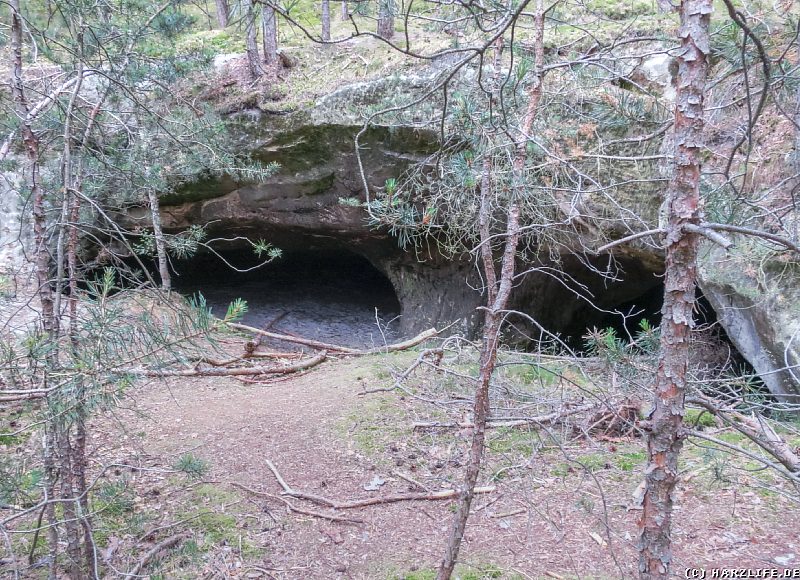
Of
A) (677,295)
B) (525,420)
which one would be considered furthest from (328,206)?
(677,295)

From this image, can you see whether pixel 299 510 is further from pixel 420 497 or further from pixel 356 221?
pixel 356 221

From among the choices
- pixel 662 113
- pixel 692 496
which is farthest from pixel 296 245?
pixel 692 496

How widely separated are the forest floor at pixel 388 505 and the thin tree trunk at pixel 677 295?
0.52m

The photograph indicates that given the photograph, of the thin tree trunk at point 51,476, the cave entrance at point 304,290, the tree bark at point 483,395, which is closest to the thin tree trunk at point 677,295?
the tree bark at point 483,395

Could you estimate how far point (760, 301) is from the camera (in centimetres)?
456

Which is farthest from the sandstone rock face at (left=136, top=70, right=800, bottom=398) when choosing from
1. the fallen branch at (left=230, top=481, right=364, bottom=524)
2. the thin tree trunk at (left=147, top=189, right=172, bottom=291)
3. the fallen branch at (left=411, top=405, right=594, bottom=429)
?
the fallen branch at (left=230, top=481, right=364, bottom=524)

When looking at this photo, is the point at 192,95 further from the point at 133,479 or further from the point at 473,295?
the point at 133,479

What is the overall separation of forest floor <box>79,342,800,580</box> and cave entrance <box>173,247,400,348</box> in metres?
5.05

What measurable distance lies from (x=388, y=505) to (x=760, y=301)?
356 centimetres

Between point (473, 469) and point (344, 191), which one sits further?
point (344, 191)

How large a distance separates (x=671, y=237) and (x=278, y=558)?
2490 mm

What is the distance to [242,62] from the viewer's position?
25.4ft

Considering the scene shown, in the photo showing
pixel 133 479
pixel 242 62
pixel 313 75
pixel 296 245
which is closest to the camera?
pixel 133 479

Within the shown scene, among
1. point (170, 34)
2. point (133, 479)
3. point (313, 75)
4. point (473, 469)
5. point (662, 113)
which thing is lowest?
point (133, 479)
